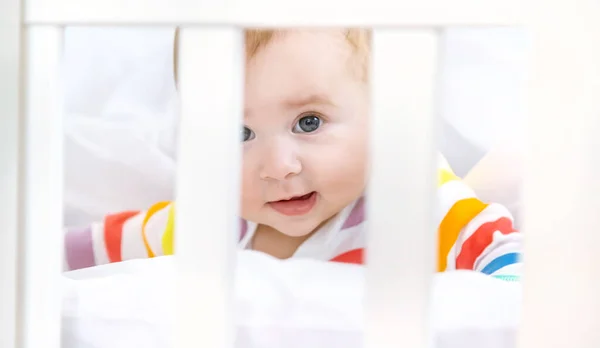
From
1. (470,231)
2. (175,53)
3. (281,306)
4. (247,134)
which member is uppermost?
(175,53)

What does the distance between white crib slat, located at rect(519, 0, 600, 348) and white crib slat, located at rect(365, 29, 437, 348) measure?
0.07 metres

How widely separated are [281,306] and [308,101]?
0.28 meters

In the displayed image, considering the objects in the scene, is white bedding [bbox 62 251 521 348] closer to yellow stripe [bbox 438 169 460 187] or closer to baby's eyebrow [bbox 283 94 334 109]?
yellow stripe [bbox 438 169 460 187]

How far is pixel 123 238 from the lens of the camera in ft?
2.92

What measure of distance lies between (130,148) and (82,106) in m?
0.09

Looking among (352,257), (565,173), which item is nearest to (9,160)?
(565,173)

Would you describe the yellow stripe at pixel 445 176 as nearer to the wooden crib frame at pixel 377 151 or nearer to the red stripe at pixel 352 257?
the red stripe at pixel 352 257

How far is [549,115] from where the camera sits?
0.41 meters

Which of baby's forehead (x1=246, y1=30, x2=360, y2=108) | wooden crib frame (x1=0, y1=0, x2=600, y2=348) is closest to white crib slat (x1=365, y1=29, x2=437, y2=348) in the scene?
wooden crib frame (x1=0, y1=0, x2=600, y2=348)

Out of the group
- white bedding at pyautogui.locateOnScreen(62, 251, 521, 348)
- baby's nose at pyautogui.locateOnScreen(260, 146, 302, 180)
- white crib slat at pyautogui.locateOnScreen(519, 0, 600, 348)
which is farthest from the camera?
baby's nose at pyautogui.locateOnScreen(260, 146, 302, 180)

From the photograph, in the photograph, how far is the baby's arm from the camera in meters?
0.89

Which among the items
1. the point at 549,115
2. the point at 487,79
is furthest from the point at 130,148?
the point at 549,115

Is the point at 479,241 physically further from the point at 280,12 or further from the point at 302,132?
the point at 280,12

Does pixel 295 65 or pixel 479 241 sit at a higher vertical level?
pixel 295 65
